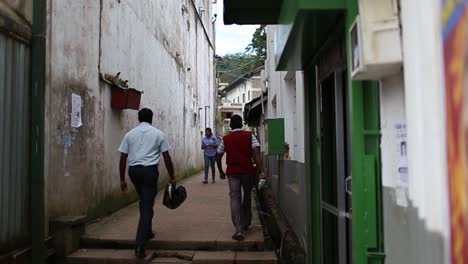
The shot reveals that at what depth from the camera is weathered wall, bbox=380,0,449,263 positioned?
1919 mm

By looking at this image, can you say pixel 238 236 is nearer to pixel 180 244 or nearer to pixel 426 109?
pixel 180 244

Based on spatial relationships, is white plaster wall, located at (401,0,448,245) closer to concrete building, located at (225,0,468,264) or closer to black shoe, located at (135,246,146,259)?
concrete building, located at (225,0,468,264)

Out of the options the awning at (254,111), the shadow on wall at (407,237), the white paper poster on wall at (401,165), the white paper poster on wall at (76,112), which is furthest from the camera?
the awning at (254,111)

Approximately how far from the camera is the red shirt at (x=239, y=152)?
6.49 meters

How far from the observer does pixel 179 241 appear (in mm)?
6301

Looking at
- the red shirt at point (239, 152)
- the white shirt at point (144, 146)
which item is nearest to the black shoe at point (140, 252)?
the white shirt at point (144, 146)

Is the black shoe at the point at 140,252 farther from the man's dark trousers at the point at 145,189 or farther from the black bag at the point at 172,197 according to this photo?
the black bag at the point at 172,197

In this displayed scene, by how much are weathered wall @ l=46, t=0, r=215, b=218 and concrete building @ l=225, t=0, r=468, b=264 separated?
2.94 m

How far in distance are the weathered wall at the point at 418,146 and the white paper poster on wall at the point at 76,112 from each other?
499 cm

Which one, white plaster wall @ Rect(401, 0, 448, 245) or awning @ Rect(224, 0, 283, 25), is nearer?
white plaster wall @ Rect(401, 0, 448, 245)

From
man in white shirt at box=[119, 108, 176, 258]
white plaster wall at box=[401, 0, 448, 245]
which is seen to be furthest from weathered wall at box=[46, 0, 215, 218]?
white plaster wall at box=[401, 0, 448, 245]

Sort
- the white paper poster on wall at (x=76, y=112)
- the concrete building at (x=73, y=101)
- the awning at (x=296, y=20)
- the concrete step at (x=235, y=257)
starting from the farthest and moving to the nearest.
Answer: the white paper poster on wall at (x=76, y=112) → the concrete step at (x=235, y=257) → the concrete building at (x=73, y=101) → the awning at (x=296, y=20)

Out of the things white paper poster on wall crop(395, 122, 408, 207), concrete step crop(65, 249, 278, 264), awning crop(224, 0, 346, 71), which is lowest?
concrete step crop(65, 249, 278, 264)

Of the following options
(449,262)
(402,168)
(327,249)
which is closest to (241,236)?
(327,249)
